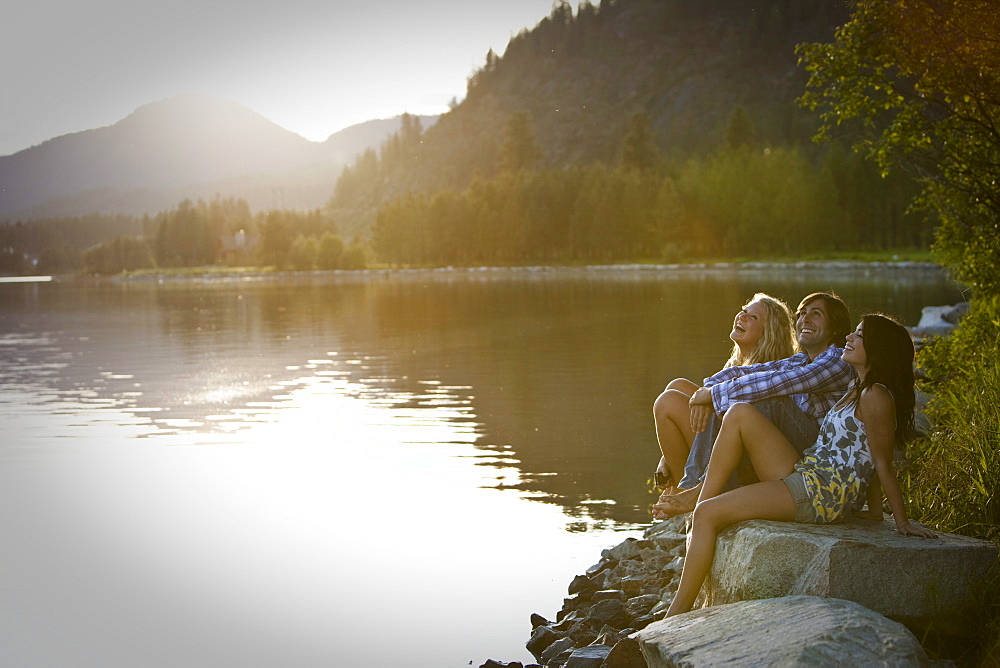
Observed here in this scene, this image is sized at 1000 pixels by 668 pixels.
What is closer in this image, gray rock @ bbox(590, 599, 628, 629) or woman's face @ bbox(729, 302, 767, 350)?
woman's face @ bbox(729, 302, 767, 350)

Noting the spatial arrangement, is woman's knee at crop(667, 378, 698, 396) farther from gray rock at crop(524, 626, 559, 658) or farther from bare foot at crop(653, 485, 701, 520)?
gray rock at crop(524, 626, 559, 658)

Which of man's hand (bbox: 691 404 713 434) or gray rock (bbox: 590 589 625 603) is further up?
man's hand (bbox: 691 404 713 434)

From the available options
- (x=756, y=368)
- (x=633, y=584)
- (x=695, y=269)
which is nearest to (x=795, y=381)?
(x=756, y=368)

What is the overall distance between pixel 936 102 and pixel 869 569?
9.89 metres

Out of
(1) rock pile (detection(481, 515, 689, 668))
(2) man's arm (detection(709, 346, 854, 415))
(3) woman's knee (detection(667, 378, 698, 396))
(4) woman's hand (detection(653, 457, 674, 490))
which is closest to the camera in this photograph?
(2) man's arm (detection(709, 346, 854, 415))

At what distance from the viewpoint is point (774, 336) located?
23.5 ft

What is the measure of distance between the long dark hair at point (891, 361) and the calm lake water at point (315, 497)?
143 inches

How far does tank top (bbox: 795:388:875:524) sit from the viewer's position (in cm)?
607

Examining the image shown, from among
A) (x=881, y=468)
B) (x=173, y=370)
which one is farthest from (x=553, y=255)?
(x=881, y=468)

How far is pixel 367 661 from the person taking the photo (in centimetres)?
835

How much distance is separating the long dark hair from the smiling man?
411mm

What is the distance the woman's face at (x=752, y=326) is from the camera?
23.8 feet

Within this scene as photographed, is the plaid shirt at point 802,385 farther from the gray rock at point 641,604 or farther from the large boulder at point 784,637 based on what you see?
the gray rock at point 641,604

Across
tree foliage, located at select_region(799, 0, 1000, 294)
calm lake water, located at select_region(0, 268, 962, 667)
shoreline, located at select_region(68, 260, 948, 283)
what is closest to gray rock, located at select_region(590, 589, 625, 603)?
calm lake water, located at select_region(0, 268, 962, 667)
